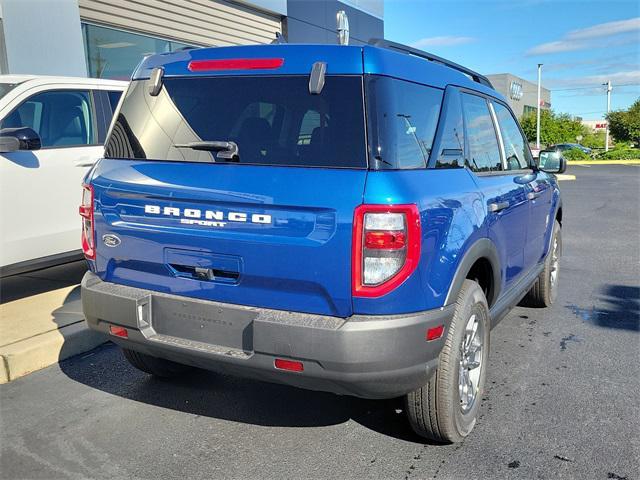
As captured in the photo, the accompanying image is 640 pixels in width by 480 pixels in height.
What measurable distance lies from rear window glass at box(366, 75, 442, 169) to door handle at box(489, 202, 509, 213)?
2.04 feet

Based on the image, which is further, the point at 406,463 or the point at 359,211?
the point at 406,463

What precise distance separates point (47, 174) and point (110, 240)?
8.76 ft

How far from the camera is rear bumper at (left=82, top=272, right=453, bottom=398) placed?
7.98 feet

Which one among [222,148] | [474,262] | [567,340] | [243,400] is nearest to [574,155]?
[567,340]

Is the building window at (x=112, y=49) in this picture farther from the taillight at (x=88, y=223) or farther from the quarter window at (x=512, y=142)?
the taillight at (x=88, y=223)

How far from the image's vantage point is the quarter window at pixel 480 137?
3.47 m

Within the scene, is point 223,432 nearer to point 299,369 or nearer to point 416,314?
point 299,369

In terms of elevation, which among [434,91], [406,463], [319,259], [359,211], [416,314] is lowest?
[406,463]

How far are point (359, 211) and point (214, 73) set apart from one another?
3.69ft

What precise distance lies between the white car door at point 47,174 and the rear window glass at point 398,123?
3.67 meters

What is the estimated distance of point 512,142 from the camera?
4414 millimetres

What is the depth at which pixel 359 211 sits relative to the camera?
239 centimetres

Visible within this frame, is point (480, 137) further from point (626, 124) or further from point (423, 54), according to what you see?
point (626, 124)

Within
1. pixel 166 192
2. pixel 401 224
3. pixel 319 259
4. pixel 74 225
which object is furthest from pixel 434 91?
pixel 74 225
